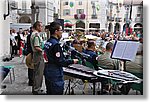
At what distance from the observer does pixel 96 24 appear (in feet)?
17.7

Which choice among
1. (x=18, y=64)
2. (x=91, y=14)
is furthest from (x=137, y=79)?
(x=18, y=64)

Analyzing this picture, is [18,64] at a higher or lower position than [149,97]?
higher

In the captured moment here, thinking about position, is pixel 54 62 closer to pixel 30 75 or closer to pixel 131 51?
pixel 30 75

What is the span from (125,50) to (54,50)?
0.82 m

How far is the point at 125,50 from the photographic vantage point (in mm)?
5359

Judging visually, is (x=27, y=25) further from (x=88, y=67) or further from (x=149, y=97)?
(x=149, y=97)

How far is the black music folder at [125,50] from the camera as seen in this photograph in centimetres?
536

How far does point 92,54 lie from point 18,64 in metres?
0.87

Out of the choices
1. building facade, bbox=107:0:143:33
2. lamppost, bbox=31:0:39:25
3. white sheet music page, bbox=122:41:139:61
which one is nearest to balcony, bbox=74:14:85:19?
building facade, bbox=107:0:143:33

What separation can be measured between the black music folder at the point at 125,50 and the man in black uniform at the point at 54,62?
1.57ft

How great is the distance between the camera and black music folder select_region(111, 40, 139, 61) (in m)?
5.36

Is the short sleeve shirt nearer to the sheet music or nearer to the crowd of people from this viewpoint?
the crowd of people

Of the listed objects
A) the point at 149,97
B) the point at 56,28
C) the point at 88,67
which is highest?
the point at 56,28

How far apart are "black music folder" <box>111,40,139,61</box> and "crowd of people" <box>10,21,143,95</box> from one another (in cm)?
5
